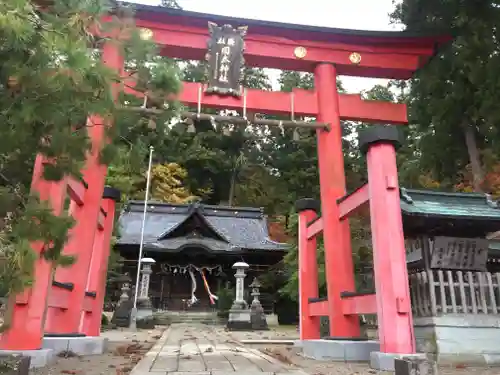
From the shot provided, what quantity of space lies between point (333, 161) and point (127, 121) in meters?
4.68

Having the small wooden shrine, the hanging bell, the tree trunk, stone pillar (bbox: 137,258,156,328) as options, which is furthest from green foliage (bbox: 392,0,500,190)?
stone pillar (bbox: 137,258,156,328)

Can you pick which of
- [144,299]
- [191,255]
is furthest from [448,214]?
[191,255]

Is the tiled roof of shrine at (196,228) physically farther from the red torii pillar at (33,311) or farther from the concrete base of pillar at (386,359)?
the concrete base of pillar at (386,359)

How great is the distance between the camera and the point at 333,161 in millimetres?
8219

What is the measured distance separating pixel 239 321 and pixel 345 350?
1016 centimetres

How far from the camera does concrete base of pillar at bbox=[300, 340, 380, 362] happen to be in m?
6.81

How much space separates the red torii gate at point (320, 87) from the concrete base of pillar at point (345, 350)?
25 centimetres

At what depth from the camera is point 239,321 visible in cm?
1645

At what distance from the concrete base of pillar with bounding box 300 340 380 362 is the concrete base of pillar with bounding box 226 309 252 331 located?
964 cm

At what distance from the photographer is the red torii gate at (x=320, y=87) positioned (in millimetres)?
7457

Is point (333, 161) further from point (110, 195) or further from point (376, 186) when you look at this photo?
point (110, 195)

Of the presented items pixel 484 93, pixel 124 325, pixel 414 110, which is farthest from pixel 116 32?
pixel 124 325

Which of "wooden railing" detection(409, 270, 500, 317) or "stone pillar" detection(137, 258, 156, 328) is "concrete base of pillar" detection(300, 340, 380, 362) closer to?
"wooden railing" detection(409, 270, 500, 317)

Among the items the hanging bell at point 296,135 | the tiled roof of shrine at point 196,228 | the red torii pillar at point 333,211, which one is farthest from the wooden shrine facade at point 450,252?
the tiled roof of shrine at point 196,228
